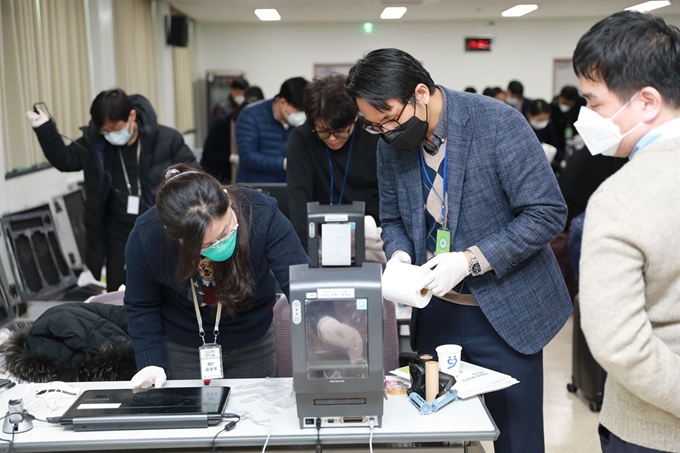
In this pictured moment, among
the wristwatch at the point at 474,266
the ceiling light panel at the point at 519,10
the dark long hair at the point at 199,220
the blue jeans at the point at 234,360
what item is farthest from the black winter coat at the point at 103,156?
the ceiling light panel at the point at 519,10

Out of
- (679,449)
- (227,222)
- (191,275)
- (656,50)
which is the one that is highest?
(656,50)

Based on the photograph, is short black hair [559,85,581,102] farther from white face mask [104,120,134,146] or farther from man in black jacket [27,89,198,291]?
white face mask [104,120,134,146]

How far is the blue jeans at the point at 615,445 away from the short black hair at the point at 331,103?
65.2 inches

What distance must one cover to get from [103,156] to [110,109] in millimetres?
308

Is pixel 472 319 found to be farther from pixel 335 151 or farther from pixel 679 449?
pixel 335 151

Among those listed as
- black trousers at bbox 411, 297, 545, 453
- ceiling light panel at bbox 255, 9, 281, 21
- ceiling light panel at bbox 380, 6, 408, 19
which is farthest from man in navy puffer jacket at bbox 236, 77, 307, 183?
ceiling light panel at bbox 255, 9, 281, 21

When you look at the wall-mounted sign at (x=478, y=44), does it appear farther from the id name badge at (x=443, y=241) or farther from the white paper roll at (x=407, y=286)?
the white paper roll at (x=407, y=286)

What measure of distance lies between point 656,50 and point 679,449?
2.24 feet

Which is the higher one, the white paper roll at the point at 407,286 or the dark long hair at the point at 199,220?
the dark long hair at the point at 199,220

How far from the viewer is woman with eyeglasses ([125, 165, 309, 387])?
1.75m

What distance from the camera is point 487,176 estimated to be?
182 cm

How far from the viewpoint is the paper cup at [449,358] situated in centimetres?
182

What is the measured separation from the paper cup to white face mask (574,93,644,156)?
2.25 ft

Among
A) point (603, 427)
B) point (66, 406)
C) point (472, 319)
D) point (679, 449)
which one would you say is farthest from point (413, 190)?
point (66, 406)
